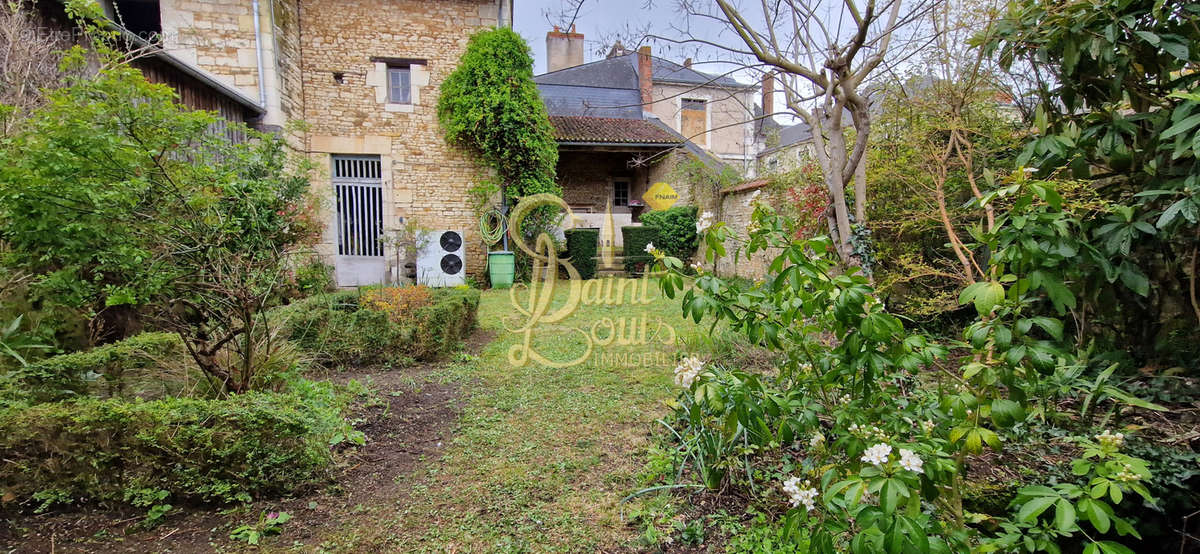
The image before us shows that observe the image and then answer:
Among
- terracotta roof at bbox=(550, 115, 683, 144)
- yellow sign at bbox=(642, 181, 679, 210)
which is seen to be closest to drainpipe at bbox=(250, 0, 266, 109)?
terracotta roof at bbox=(550, 115, 683, 144)

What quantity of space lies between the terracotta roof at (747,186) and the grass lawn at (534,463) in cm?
470

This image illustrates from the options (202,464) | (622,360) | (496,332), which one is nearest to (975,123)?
(622,360)

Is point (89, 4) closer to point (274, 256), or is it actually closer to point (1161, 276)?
point (274, 256)

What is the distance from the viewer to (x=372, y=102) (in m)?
9.36

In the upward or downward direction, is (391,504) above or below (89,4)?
below

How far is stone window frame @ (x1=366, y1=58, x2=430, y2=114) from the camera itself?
934 centimetres

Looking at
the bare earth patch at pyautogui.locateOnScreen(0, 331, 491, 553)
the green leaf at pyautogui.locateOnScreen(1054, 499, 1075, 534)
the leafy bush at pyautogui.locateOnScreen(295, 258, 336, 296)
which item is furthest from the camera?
the leafy bush at pyautogui.locateOnScreen(295, 258, 336, 296)

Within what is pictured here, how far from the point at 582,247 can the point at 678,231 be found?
2.17m

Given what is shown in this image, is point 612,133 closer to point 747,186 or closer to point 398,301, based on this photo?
point 747,186

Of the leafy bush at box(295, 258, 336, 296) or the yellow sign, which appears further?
the yellow sign

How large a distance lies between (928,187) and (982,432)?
3.83 meters

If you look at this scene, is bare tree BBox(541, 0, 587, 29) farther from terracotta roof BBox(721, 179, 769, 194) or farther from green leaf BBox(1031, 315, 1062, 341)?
terracotta roof BBox(721, 179, 769, 194)

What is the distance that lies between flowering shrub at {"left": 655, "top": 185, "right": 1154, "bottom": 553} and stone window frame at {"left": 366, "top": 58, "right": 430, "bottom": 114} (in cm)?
902

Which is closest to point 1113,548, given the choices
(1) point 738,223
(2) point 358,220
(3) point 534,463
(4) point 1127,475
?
(4) point 1127,475
